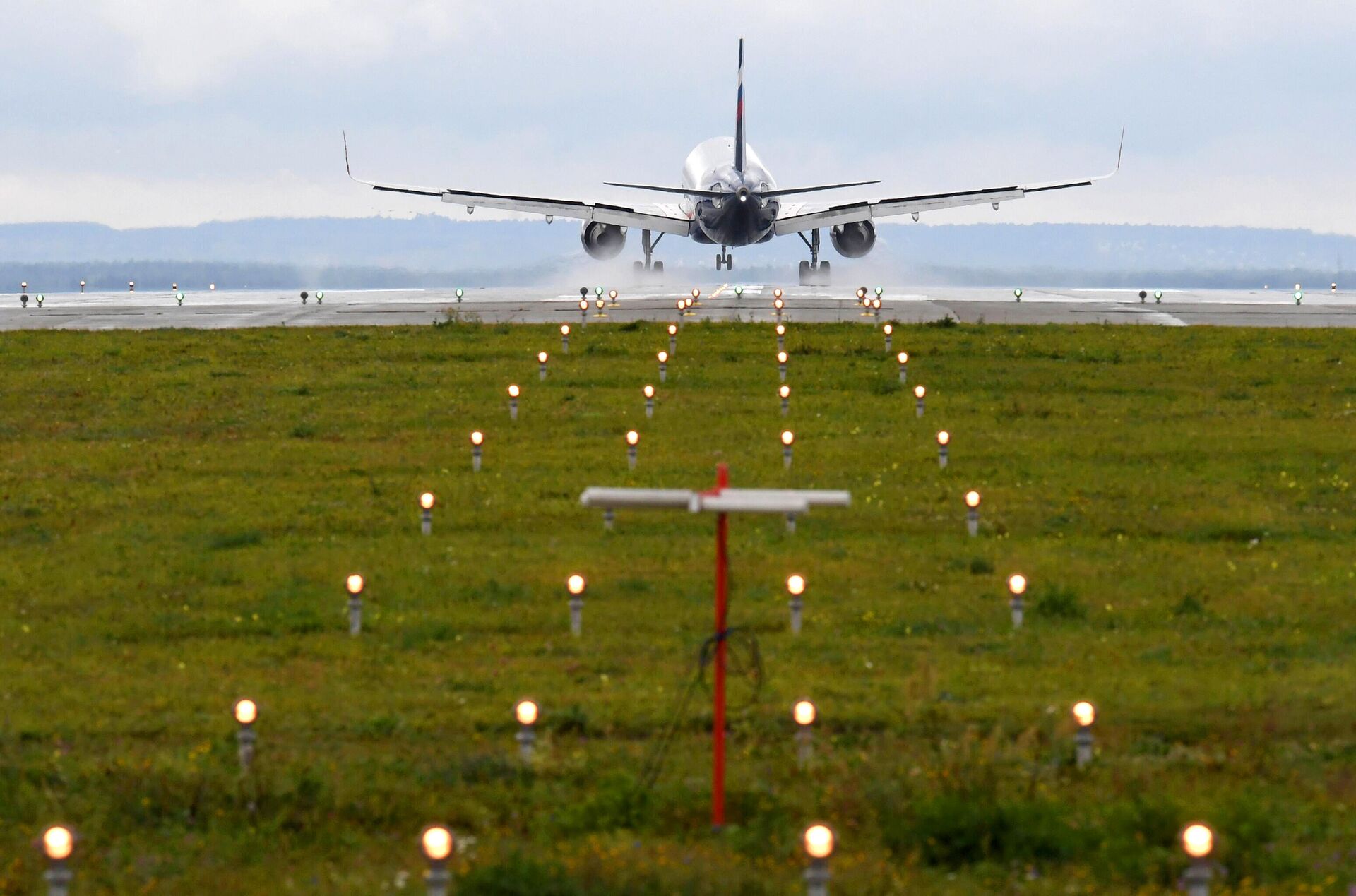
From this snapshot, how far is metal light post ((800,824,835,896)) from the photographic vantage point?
10.0 meters

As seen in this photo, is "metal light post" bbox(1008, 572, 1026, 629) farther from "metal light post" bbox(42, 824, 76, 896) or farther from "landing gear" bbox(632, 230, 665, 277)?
"landing gear" bbox(632, 230, 665, 277)

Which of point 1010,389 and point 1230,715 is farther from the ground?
point 1010,389

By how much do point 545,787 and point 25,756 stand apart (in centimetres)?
436

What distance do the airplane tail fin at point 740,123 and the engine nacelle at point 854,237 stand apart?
6177mm

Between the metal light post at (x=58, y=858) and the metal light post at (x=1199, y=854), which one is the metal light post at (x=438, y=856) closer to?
the metal light post at (x=58, y=858)

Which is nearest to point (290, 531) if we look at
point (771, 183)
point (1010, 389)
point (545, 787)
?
point (545, 787)

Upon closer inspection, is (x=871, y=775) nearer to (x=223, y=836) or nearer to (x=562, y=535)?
(x=223, y=836)

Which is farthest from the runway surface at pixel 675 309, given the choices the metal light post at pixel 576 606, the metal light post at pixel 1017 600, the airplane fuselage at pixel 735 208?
the metal light post at pixel 1017 600

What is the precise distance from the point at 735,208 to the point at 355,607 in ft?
184

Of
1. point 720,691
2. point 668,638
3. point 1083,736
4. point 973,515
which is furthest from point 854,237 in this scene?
point 720,691

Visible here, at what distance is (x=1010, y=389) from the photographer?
36938 millimetres

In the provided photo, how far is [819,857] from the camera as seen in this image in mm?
10094

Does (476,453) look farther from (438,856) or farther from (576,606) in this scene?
(438,856)

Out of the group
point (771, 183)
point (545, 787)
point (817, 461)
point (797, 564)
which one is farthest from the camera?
point (771, 183)
